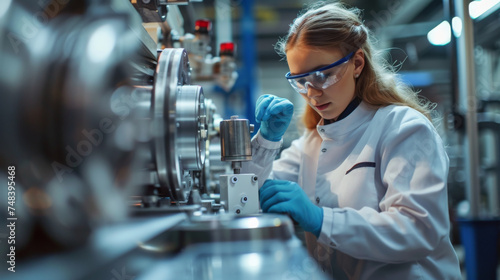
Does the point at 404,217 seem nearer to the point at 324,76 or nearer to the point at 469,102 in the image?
the point at 324,76

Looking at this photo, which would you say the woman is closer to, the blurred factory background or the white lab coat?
the white lab coat

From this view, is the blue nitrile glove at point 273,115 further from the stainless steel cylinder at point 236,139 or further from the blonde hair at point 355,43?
the stainless steel cylinder at point 236,139

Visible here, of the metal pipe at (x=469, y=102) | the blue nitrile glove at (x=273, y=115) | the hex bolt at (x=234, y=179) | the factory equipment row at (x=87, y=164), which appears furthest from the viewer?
the metal pipe at (x=469, y=102)

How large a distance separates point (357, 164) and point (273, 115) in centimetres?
29

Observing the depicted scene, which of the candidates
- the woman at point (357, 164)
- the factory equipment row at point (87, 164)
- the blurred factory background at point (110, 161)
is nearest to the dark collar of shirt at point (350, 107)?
the woman at point (357, 164)

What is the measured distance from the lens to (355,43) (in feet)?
3.66

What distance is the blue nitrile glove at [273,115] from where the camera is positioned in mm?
1153

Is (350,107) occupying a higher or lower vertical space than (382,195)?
higher

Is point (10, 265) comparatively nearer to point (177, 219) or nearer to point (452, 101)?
point (177, 219)

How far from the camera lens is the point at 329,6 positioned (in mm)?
1181

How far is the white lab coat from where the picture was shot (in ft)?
2.98

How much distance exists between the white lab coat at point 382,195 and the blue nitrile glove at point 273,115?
0.11 ft

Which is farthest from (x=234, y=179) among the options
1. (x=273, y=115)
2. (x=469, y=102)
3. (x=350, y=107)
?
(x=469, y=102)

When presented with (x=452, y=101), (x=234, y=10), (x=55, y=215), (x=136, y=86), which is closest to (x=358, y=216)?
(x=136, y=86)
